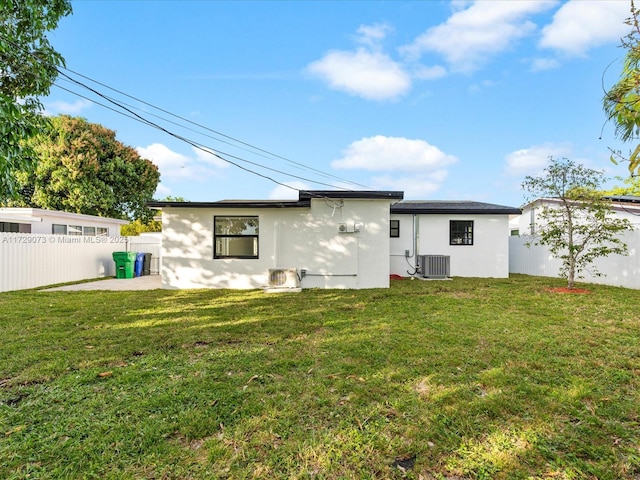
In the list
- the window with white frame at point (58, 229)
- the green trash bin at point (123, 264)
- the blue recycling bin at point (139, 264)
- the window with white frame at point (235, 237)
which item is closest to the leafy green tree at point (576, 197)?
the window with white frame at point (235, 237)

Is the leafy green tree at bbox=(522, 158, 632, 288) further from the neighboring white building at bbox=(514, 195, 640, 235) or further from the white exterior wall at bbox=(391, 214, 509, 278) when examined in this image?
the white exterior wall at bbox=(391, 214, 509, 278)

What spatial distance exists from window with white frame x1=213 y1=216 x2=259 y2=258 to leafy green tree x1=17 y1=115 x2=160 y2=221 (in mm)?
12959

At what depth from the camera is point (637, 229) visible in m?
8.91

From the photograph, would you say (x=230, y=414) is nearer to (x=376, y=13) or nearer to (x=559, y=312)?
(x=559, y=312)

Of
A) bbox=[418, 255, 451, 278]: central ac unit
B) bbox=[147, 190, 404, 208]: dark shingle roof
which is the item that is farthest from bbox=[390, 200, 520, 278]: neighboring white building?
bbox=[147, 190, 404, 208]: dark shingle roof

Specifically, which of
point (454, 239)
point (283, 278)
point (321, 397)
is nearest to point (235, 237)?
point (283, 278)

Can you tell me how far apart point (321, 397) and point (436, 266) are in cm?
941

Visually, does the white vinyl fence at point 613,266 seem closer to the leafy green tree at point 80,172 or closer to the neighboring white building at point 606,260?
the neighboring white building at point 606,260

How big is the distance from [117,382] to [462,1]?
32.8 ft

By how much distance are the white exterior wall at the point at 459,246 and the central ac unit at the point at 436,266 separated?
0.65m

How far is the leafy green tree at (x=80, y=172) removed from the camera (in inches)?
660

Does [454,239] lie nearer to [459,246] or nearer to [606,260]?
[459,246]

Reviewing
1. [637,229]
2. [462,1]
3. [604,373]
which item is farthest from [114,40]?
[637,229]

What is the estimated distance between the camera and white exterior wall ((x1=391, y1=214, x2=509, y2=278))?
1177 centimetres
